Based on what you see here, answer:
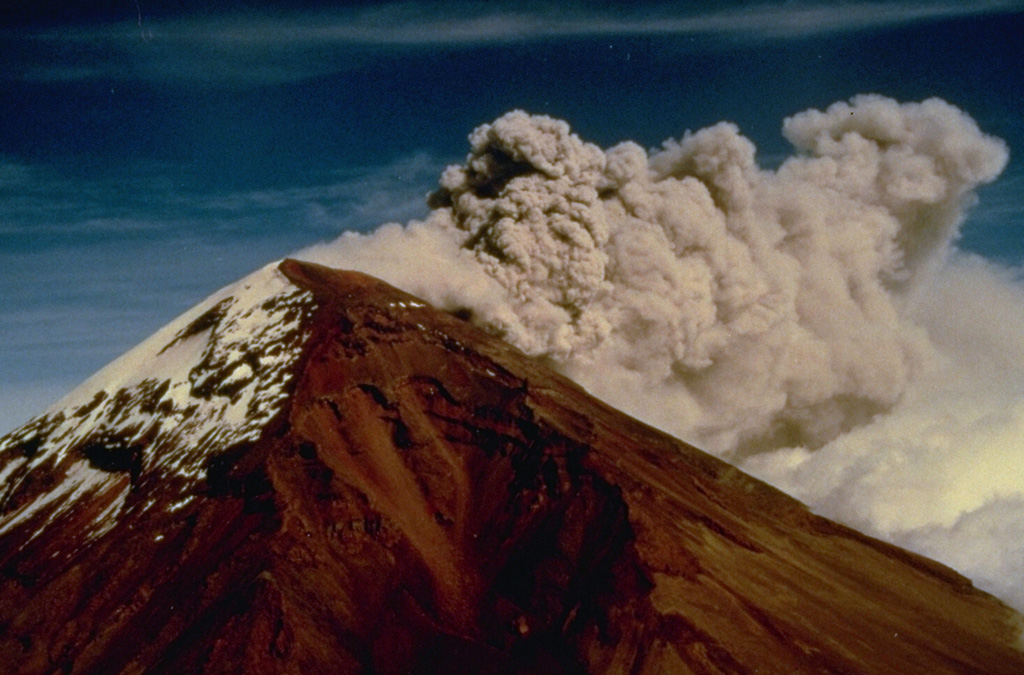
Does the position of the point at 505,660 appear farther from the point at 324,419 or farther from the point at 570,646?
the point at 324,419

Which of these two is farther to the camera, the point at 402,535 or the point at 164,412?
the point at 164,412

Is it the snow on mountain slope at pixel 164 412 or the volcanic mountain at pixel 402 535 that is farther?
the snow on mountain slope at pixel 164 412

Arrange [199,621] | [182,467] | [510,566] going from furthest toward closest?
[182,467] → [510,566] → [199,621]

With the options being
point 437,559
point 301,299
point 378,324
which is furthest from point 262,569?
point 301,299

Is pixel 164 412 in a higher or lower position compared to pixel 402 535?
higher
